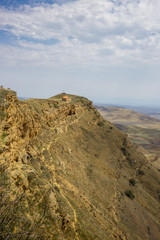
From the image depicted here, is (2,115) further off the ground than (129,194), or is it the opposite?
(2,115)

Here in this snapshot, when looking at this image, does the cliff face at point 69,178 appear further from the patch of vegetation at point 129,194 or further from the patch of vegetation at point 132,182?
the patch of vegetation at point 132,182

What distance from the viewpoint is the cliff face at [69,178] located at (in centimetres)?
1161

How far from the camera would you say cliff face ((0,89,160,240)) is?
11.6 m

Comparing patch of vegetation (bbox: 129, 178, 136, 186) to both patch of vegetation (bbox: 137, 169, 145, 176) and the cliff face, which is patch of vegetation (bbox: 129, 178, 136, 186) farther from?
patch of vegetation (bbox: 137, 169, 145, 176)

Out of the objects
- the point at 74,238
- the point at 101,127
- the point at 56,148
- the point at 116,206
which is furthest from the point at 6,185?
the point at 101,127

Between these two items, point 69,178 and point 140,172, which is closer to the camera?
→ point 69,178

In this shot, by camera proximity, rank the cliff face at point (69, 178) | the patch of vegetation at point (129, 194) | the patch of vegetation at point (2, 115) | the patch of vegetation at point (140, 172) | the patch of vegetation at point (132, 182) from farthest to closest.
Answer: the patch of vegetation at point (140, 172)
the patch of vegetation at point (132, 182)
the patch of vegetation at point (129, 194)
the patch of vegetation at point (2, 115)
the cliff face at point (69, 178)

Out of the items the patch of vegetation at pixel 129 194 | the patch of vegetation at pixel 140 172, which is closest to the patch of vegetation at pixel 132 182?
the patch of vegetation at pixel 129 194

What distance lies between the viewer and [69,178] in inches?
910

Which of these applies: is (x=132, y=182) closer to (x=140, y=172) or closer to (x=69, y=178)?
(x=140, y=172)

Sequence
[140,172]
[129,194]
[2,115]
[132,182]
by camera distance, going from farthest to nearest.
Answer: [140,172] < [132,182] < [129,194] < [2,115]

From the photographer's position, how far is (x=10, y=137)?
15.6 m

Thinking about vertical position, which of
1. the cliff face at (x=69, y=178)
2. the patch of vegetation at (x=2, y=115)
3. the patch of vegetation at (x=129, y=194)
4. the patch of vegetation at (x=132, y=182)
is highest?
the patch of vegetation at (x=2, y=115)

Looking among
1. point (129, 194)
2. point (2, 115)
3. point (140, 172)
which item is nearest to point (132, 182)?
point (129, 194)
